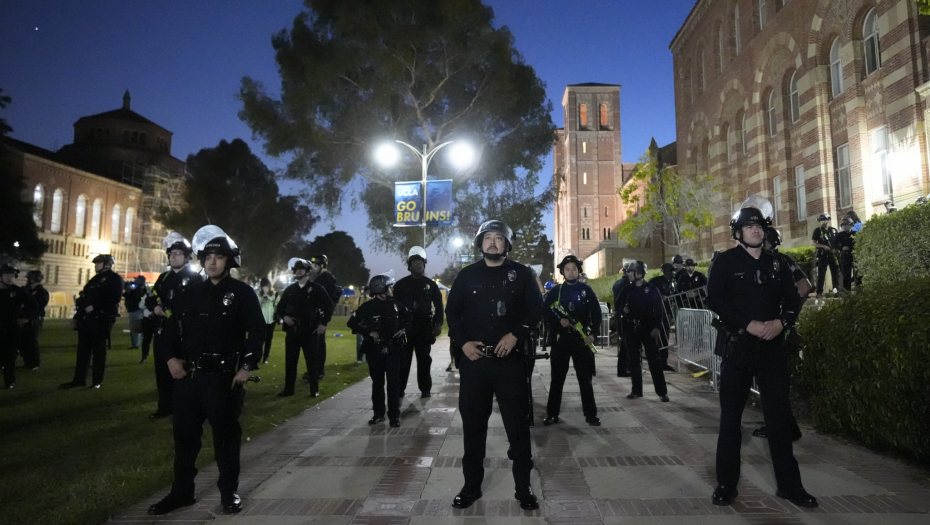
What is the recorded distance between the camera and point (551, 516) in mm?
3602

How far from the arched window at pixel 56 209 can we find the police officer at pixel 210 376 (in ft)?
190

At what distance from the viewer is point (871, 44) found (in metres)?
18.3

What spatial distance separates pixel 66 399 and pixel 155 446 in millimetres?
3349

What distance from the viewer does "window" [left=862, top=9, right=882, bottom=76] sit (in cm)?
1792

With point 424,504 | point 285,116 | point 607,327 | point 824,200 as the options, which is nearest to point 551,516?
point 424,504

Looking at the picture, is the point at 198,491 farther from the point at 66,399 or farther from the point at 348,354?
the point at 348,354

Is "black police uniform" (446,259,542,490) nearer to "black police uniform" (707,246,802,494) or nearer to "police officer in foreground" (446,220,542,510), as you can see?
"police officer in foreground" (446,220,542,510)

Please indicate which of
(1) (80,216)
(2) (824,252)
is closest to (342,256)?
(1) (80,216)

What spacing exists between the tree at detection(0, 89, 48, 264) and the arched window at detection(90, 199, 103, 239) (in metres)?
24.4

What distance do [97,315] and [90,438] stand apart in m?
3.10

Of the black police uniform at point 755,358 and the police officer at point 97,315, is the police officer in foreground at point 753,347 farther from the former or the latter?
the police officer at point 97,315

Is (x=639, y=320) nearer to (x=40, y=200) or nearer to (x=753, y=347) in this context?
(x=753, y=347)

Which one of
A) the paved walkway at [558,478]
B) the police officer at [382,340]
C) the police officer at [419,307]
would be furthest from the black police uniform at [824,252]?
the police officer at [382,340]

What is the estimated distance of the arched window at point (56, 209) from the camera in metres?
50.2
